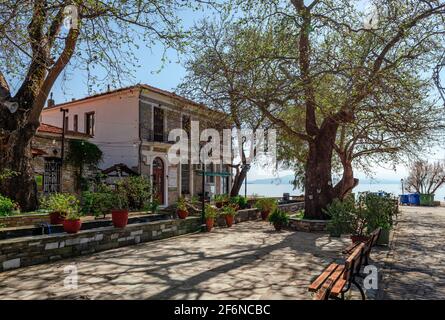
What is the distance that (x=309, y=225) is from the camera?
1368cm

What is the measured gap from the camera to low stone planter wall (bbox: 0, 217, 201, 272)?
682 centimetres

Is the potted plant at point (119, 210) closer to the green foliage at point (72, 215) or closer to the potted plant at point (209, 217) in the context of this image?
the green foliage at point (72, 215)

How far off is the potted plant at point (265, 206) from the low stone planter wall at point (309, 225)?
3.43m

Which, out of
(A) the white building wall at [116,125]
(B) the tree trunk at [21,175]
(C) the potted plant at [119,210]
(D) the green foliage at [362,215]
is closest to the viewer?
(C) the potted plant at [119,210]

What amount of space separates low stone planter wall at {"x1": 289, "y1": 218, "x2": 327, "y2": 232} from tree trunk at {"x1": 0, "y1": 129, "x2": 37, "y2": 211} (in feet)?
32.4

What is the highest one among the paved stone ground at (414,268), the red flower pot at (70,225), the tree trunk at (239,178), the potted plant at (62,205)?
the tree trunk at (239,178)

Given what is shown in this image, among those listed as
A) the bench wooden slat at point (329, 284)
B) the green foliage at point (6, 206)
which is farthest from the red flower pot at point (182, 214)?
the bench wooden slat at point (329, 284)

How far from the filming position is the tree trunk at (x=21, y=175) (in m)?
13.0

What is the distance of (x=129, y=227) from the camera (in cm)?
977

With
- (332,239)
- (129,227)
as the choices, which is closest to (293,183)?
(332,239)

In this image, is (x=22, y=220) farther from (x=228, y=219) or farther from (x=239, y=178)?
(x=239, y=178)

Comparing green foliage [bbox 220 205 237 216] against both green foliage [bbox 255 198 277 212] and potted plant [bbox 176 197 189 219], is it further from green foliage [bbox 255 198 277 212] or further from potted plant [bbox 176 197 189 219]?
green foliage [bbox 255 198 277 212]

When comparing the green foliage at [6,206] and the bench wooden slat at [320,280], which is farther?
the green foliage at [6,206]

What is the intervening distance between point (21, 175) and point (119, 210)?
6.26 meters
